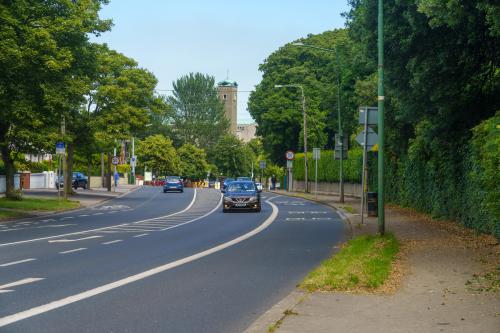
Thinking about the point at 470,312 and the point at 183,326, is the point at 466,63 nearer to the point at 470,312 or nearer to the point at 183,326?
the point at 470,312

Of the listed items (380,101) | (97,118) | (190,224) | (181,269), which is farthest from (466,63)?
(97,118)

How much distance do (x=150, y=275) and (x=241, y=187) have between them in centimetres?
2537

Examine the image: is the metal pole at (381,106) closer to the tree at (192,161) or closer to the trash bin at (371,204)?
the trash bin at (371,204)

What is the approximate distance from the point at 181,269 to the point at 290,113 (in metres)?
58.4

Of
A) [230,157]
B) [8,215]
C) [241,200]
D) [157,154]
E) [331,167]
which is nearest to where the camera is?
[8,215]

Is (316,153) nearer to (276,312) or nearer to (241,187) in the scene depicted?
(241,187)

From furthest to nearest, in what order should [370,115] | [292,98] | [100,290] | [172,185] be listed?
[292,98], [172,185], [370,115], [100,290]

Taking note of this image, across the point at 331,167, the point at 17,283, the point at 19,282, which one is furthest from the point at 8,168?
the point at 17,283

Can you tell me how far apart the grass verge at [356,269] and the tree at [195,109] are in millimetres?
125510

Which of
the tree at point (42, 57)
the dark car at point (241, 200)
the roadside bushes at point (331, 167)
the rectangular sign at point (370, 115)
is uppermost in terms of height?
the tree at point (42, 57)

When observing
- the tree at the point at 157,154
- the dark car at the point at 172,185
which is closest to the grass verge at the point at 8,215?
the dark car at the point at 172,185

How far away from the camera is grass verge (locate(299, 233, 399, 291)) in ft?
35.3

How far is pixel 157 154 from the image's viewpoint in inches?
4695

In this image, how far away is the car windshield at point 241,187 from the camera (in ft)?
123
